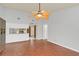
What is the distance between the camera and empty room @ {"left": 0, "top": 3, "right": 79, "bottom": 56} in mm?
5441

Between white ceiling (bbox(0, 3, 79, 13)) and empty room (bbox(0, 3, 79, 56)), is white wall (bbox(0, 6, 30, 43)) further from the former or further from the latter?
white ceiling (bbox(0, 3, 79, 13))

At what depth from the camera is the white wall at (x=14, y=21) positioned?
260 inches

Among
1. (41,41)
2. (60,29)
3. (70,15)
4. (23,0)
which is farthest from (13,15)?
(23,0)

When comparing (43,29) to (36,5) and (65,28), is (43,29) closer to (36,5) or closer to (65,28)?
(65,28)

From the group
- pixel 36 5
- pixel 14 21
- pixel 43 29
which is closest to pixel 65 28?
pixel 43 29

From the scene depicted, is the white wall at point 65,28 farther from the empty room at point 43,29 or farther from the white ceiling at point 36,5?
the white ceiling at point 36,5

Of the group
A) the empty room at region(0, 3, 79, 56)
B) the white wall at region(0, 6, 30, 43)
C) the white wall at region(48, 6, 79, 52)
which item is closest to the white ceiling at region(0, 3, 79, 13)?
the empty room at region(0, 3, 79, 56)

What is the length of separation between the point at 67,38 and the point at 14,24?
3340 mm

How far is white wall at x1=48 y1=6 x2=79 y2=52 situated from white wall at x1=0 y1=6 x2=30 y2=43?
141cm

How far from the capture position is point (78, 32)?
5270 millimetres

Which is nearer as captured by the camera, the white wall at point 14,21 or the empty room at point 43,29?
the empty room at point 43,29

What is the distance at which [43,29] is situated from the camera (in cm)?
776

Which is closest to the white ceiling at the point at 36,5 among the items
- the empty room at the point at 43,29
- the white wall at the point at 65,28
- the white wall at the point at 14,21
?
the empty room at the point at 43,29

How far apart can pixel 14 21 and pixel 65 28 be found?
3.05m
